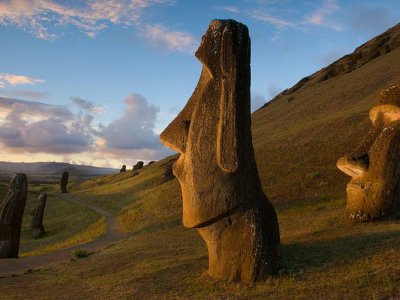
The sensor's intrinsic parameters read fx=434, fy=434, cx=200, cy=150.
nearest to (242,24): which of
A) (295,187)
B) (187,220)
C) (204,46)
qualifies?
(204,46)

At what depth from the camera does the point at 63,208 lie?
52.2 m

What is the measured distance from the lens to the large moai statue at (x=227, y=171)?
981 centimetres

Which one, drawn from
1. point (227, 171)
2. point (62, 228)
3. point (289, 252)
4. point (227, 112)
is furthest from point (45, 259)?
point (62, 228)

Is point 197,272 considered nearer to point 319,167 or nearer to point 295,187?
point 295,187

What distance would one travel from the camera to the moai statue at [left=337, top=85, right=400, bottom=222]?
13.8m

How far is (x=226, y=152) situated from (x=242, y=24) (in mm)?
3143

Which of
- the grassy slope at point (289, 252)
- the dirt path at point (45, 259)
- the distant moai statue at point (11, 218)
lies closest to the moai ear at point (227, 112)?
the grassy slope at point (289, 252)

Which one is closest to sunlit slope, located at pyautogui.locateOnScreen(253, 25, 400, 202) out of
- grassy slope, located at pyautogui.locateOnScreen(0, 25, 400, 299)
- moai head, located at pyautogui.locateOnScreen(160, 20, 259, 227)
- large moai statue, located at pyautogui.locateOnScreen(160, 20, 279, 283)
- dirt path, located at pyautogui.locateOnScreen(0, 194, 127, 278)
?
grassy slope, located at pyautogui.locateOnScreen(0, 25, 400, 299)

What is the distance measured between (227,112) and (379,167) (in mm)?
6671

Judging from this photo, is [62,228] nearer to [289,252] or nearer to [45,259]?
[45,259]

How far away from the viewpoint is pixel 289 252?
1082 cm

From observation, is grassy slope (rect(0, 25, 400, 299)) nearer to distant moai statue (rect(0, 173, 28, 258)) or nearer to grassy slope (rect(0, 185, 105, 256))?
grassy slope (rect(0, 185, 105, 256))

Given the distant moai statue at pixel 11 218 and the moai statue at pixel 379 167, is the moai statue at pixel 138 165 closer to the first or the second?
the distant moai statue at pixel 11 218

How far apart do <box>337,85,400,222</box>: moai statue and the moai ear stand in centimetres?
635
